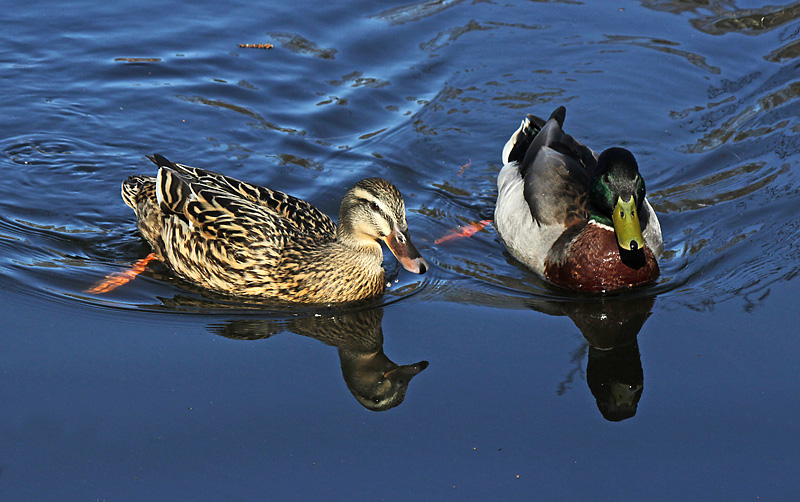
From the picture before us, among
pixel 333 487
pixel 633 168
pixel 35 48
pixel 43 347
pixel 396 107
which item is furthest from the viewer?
pixel 35 48

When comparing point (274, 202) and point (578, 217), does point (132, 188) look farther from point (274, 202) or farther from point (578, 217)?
point (578, 217)

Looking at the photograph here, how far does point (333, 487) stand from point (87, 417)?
1.59 metres

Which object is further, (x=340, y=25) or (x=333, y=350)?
(x=340, y=25)

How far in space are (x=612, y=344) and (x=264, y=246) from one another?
8.59 feet

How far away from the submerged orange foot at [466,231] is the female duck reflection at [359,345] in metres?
1.49

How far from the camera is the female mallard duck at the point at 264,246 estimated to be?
695 centimetres

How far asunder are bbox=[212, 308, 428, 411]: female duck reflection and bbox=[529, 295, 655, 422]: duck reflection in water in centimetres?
117

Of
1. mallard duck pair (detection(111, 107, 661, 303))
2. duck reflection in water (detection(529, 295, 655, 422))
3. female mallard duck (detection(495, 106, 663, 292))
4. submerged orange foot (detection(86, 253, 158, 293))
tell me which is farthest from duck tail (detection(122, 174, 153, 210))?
duck reflection in water (detection(529, 295, 655, 422))

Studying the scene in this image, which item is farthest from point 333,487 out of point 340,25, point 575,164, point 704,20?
point 704,20

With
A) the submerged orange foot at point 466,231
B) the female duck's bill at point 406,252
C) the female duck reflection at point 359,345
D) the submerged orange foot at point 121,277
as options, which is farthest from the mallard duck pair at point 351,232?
the submerged orange foot at point 466,231

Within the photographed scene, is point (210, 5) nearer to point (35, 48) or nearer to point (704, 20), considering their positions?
point (35, 48)

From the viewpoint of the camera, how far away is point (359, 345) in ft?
21.3

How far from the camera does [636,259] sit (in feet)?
24.2

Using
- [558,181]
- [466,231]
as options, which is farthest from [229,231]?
[558,181]
